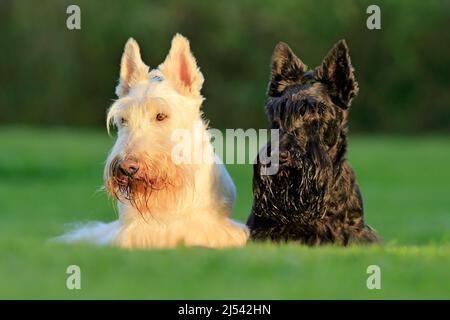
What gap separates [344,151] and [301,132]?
0.48m

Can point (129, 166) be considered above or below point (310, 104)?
below

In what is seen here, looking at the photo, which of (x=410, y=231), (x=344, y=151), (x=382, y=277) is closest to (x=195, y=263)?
(x=382, y=277)

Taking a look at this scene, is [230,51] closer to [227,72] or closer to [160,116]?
[227,72]

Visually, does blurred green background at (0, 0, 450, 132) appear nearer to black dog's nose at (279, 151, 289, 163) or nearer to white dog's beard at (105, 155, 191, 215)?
white dog's beard at (105, 155, 191, 215)

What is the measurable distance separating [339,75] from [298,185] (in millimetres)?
1145

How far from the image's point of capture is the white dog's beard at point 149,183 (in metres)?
7.59

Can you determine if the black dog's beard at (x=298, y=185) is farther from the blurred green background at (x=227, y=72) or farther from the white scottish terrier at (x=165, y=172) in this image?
the blurred green background at (x=227, y=72)

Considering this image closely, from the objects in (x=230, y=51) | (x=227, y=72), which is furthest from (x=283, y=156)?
(x=227, y=72)

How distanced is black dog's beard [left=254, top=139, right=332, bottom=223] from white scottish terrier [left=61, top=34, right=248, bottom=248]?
0.48 metres

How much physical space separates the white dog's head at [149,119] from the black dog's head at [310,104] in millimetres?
722

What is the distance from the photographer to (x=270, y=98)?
8.21 meters

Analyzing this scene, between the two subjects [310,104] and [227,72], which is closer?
[310,104]

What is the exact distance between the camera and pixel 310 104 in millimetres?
7828

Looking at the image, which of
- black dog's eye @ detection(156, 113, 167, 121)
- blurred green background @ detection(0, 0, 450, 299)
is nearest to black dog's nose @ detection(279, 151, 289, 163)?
black dog's eye @ detection(156, 113, 167, 121)
